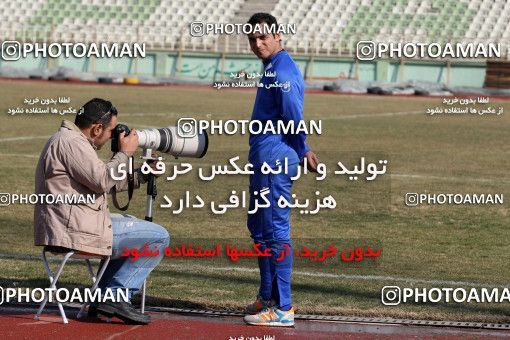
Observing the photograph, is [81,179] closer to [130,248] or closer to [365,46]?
[130,248]

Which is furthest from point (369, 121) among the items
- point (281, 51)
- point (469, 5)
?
point (469, 5)

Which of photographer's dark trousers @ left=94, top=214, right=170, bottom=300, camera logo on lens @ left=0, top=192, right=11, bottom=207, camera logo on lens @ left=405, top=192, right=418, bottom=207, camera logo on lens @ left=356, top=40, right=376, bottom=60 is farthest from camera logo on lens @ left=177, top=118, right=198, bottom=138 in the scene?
camera logo on lens @ left=405, top=192, right=418, bottom=207

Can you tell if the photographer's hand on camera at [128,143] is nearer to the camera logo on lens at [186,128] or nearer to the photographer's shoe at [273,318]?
the camera logo on lens at [186,128]

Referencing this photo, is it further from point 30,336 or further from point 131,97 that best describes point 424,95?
point 30,336

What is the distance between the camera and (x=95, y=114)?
23.4ft

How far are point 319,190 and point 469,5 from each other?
35.3 m

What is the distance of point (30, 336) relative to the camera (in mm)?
7059

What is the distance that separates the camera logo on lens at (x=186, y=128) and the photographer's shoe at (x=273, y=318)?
3.74ft

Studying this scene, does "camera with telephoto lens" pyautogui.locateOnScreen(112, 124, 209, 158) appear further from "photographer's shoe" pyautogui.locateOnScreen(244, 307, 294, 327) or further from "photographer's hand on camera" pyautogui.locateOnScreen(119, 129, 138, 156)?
"photographer's shoe" pyautogui.locateOnScreen(244, 307, 294, 327)

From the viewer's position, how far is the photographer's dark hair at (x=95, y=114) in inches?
281

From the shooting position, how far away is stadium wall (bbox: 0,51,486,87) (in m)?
43.3

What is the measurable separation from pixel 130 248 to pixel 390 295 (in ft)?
7.00

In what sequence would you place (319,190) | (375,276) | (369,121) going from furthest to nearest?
(369,121) < (319,190) < (375,276)

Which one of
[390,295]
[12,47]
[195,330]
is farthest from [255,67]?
[195,330]
